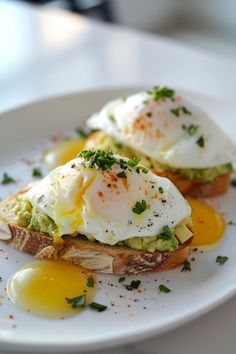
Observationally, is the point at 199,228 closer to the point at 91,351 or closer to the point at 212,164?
the point at 212,164

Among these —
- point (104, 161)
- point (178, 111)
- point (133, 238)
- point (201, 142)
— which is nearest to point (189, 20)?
point (178, 111)

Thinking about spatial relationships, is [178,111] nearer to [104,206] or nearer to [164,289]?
[104,206]

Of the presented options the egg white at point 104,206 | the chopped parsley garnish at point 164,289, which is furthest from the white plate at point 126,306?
the egg white at point 104,206

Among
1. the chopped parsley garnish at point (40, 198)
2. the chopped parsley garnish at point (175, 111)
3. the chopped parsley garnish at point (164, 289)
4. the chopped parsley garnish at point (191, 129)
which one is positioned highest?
the chopped parsley garnish at point (175, 111)

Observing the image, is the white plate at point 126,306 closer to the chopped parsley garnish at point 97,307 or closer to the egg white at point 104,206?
the chopped parsley garnish at point 97,307

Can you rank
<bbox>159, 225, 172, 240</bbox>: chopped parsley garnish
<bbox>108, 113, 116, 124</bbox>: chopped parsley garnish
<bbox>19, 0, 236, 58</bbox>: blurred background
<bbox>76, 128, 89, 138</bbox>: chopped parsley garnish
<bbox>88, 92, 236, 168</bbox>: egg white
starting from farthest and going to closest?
<bbox>19, 0, 236, 58</bbox>: blurred background < <bbox>76, 128, 89, 138</bbox>: chopped parsley garnish < <bbox>108, 113, 116, 124</bbox>: chopped parsley garnish < <bbox>88, 92, 236, 168</bbox>: egg white < <bbox>159, 225, 172, 240</bbox>: chopped parsley garnish

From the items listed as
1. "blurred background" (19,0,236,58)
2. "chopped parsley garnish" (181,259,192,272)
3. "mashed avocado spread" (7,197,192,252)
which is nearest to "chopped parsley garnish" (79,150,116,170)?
"mashed avocado spread" (7,197,192,252)

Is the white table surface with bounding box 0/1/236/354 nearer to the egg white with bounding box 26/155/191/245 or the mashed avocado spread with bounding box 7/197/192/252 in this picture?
the mashed avocado spread with bounding box 7/197/192/252

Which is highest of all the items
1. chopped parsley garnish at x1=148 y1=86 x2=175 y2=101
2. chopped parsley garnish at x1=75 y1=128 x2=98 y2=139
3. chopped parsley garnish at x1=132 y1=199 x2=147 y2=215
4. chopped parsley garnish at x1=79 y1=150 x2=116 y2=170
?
chopped parsley garnish at x1=148 y1=86 x2=175 y2=101
